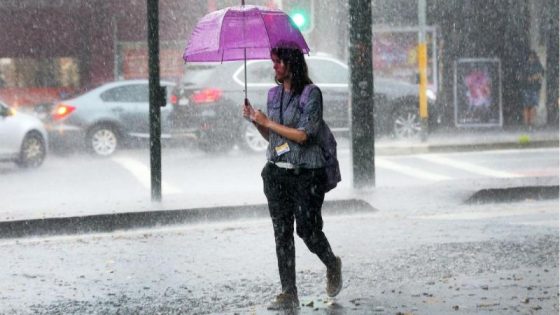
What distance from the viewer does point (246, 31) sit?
22.6 ft

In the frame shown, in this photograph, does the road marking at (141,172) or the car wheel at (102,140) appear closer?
the road marking at (141,172)

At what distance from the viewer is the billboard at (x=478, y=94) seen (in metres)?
27.0

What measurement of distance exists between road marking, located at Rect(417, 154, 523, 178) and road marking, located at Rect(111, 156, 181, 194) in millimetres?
5048

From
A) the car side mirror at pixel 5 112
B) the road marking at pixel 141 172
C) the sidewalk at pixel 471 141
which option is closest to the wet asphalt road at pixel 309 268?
the road marking at pixel 141 172

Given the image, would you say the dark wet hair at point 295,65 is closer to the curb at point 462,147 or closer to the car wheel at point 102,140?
the curb at point 462,147

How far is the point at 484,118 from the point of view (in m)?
27.0

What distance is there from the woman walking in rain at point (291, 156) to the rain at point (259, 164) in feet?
1.33

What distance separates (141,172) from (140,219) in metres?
6.49

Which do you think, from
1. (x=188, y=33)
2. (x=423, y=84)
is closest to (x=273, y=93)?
(x=423, y=84)

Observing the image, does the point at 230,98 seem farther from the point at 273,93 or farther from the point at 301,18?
the point at 273,93

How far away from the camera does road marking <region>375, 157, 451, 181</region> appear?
16.3 metres

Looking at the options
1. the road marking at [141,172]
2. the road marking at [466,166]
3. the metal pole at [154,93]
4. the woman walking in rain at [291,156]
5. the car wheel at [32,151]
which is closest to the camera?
the woman walking in rain at [291,156]

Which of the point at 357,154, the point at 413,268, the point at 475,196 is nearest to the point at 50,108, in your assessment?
the point at 357,154

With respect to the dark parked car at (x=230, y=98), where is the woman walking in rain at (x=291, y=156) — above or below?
below
